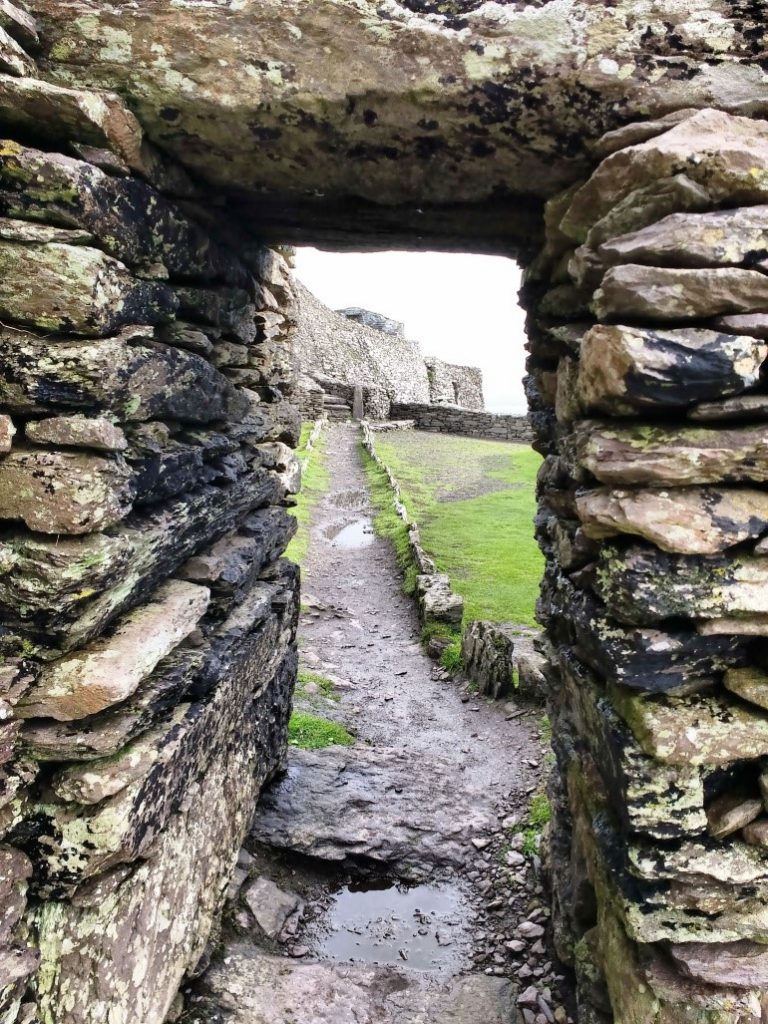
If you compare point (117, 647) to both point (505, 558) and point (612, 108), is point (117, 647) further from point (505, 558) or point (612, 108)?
point (505, 558)

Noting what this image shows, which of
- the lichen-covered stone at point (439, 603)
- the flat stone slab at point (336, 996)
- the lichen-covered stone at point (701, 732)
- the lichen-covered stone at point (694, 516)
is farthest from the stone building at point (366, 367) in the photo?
the lichen-covered stone at point (701, 732)

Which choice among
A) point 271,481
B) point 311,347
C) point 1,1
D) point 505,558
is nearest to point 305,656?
point 271,481

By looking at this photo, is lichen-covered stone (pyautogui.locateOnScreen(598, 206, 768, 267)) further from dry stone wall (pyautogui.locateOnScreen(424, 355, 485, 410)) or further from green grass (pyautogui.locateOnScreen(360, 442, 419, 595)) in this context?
dry stone wall (pyautogui.locateOnScreen(424, 355, 485, 410))

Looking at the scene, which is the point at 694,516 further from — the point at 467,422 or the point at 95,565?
the point at 467,422

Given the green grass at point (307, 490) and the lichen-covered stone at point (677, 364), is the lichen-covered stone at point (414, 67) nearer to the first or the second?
the lichen-covered stone at point (677, 364)

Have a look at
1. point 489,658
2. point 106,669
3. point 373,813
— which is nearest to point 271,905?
point 373,813

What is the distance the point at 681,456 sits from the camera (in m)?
2.65

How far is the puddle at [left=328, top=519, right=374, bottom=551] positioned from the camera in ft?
55.0

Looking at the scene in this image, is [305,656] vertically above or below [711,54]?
below

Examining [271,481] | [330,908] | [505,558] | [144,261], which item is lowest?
[330,908]

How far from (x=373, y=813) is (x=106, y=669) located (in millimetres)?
4048

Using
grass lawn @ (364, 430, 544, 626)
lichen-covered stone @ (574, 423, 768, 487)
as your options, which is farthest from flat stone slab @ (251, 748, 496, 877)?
grass lawn @ (364, 430, 544, 626)

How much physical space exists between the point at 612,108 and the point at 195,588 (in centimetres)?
351

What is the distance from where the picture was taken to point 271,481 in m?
5.98
